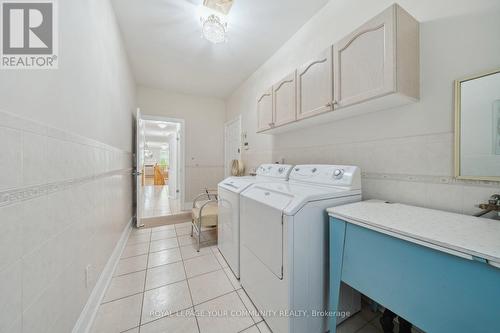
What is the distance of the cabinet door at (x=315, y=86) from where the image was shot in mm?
1379

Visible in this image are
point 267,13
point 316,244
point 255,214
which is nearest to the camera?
point 316,244

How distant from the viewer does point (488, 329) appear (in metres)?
0.58

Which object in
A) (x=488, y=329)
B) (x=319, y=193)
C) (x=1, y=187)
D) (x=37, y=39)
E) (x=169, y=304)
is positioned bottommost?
(x=169, y=304)

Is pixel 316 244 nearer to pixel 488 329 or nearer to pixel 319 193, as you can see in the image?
pixel 319 193

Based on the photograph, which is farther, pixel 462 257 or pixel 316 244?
pixel 316 244

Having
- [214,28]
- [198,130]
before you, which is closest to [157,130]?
[198,130]

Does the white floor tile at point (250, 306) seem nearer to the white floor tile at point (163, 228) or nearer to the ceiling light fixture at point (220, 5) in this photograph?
the white floor tile at point (163, 228)

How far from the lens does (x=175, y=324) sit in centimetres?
121

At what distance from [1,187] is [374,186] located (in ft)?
6.34

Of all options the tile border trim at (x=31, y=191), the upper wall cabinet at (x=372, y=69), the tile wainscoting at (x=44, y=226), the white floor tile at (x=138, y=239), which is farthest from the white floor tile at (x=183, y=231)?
the upper wall cabinet at (x=372, y=69)

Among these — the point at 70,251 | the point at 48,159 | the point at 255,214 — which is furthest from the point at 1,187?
the point at 255,214

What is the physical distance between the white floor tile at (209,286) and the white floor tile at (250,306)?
0.35 feet

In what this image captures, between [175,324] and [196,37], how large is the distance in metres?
2.88

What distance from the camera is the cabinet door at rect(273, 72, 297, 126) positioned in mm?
1755
